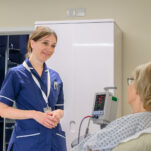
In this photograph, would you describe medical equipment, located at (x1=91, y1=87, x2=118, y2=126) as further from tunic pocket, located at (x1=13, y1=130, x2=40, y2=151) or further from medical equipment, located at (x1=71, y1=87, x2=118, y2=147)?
tunic pocket, located at (x1=13, y1=130, x2=40, y2=151)

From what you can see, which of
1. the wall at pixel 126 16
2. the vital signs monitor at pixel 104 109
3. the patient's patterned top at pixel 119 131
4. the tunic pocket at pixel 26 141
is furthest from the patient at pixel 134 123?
the wall at pixel 126 16

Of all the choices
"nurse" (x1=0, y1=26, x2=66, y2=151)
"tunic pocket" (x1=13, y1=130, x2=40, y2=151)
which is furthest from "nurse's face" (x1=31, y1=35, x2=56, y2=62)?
"tunic pocket" (x1=13, y1=130, x2=40, y2=151)

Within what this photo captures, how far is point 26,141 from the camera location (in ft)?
7.91

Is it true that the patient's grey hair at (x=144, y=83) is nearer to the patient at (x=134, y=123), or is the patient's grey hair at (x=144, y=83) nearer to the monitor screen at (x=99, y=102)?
the patient at (x=134, y=123)

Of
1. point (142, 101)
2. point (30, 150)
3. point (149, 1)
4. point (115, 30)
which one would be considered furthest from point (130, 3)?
point (142, 101)

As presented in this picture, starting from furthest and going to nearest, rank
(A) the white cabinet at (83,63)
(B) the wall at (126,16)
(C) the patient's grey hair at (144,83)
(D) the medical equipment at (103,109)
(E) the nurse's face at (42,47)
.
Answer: (B) the wall at (126,16)
(A) the white cabinet at (83,63)
(E) the nurse's face at (42,47)
(D) the medical equipment at (103,109)
(C) the patient's grey hair at (144,83)

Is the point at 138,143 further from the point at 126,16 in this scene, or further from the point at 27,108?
the point at 126,16

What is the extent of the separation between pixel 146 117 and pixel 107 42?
1.81 meters

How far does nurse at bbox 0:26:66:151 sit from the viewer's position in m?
2.41

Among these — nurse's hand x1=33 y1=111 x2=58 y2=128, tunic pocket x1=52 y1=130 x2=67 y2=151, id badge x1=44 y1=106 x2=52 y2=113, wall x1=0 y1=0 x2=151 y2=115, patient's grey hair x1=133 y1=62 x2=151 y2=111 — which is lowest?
tunic pocket x1=52 y1=130 x2=67 y2=151

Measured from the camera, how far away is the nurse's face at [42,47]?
8.54ft

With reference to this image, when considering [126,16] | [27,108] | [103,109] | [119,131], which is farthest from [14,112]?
[126,16]

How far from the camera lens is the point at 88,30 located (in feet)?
11.1

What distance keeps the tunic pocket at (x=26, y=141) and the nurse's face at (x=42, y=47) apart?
540mm
